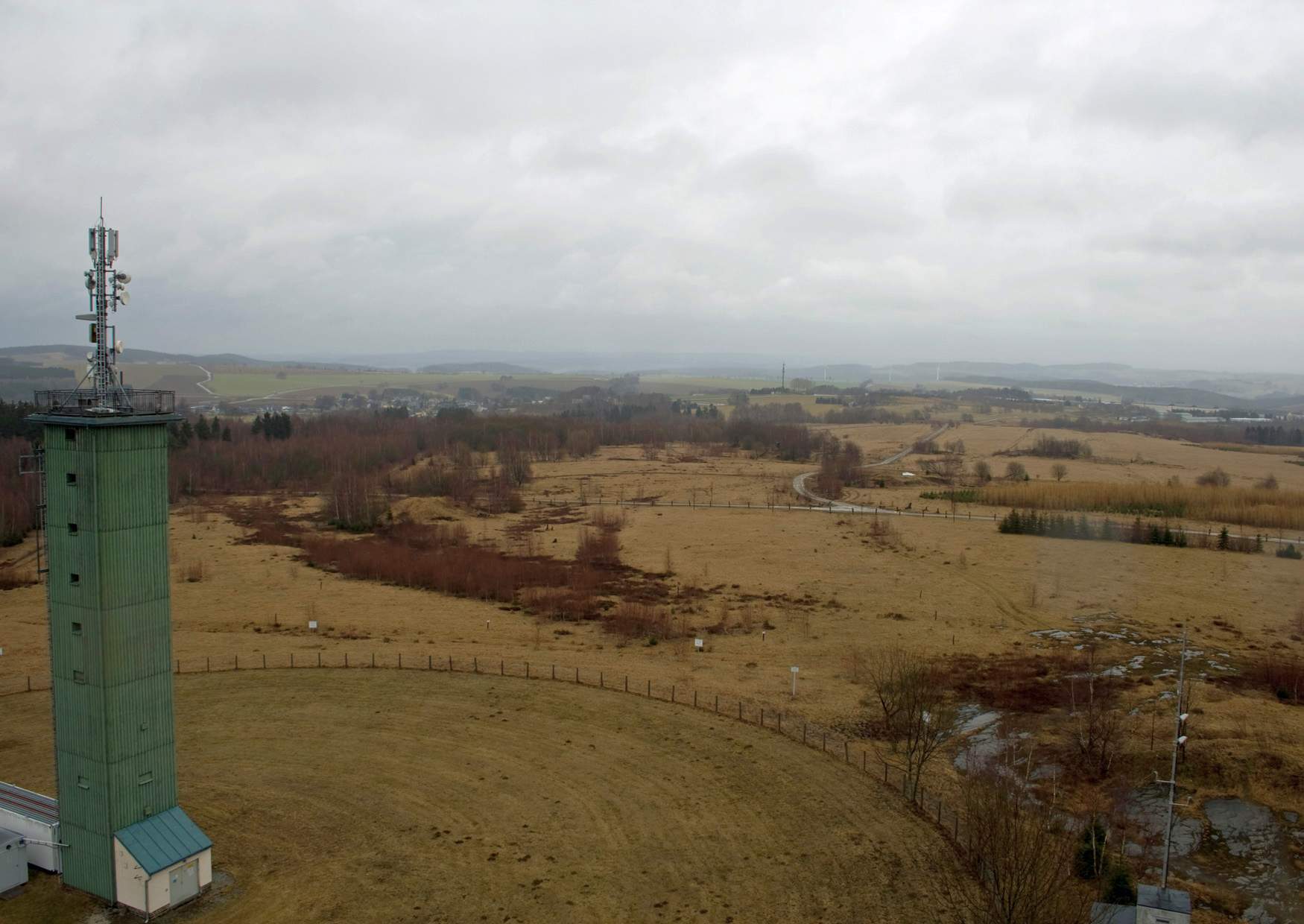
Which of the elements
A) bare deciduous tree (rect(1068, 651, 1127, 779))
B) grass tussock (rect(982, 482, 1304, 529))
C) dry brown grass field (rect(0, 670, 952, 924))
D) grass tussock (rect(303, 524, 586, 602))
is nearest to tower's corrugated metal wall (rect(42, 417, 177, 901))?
dry brown grass field (rect(0, 670, 952, 924))

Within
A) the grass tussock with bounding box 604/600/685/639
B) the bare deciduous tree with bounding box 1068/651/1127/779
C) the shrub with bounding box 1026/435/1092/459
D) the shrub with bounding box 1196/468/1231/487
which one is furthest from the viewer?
the shrub with bounding box 1026/435/1092/459

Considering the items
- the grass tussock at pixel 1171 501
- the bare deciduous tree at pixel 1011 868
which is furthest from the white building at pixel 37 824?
the grass tussock at pixel 1171 501

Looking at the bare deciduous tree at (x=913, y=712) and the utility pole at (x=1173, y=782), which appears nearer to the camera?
the utility pole at (x=1173, y=782)

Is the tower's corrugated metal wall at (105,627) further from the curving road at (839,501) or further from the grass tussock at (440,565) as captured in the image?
the curving road at (839,501)

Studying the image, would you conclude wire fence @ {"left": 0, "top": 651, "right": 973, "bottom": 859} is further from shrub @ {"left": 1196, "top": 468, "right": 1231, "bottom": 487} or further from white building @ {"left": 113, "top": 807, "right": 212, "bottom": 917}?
shrub @ {"left": 1196, "top": 468, "right": 1231, "bottom": 487}

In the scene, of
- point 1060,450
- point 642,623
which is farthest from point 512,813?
point 1060,450
